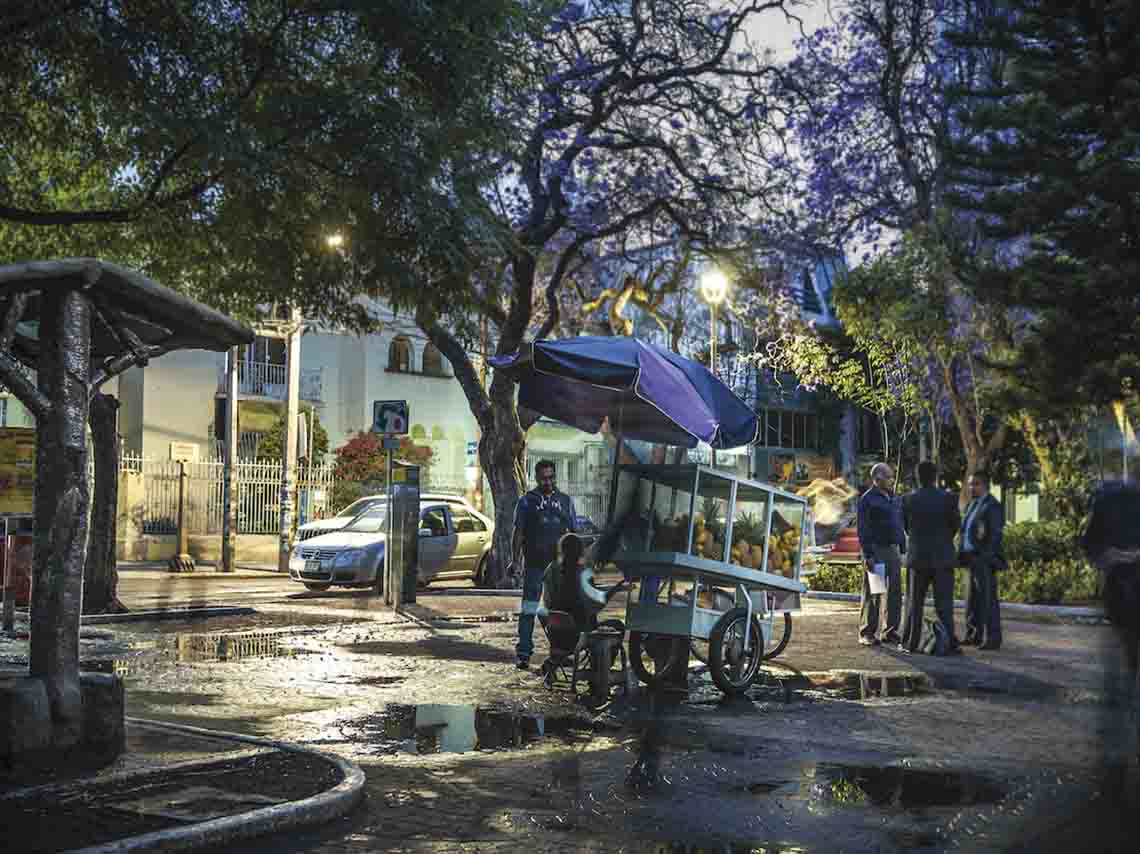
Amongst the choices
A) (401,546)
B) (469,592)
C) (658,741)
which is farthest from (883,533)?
(469,592)

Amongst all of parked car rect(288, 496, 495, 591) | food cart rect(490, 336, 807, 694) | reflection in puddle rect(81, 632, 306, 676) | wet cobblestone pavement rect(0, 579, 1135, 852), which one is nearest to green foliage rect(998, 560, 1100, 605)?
wet cobblestone pavement rect(0, 579, 1135, 852)

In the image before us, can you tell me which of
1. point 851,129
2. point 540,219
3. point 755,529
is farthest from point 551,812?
point 851,129

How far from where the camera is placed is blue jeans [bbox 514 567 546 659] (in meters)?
13.0

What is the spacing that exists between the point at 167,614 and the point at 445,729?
32.5 ft

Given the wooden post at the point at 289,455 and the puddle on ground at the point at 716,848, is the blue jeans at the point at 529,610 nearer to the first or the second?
the puddle on ground at the point at 716,848

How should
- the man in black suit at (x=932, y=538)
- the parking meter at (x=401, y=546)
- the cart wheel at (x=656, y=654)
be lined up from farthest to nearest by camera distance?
the parking meter at (x=401, y=546)
the man in black suit at (x=932, y=538)
the cart wheel at (x=656, y=654)

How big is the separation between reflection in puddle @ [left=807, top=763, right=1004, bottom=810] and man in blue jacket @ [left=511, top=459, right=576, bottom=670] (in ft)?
16.1

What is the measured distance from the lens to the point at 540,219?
25562 mm

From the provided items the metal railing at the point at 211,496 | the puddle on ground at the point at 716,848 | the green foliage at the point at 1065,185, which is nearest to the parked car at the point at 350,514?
the metal railing at the point at 211,496

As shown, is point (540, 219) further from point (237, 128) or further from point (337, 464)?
point (337, 464)

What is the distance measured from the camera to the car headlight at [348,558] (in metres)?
23.5

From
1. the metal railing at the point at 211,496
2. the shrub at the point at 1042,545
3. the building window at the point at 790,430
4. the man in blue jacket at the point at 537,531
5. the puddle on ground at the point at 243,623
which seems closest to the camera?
the man in blue jacket at the point at 537,531

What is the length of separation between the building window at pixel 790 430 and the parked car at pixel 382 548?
33.9 m

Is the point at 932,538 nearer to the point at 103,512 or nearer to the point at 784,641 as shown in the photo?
the point at 784,641
